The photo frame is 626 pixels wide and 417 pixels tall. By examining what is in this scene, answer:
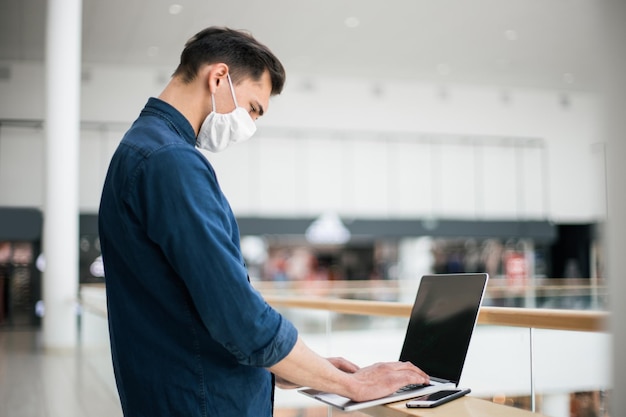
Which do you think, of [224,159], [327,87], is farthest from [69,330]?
[327,87]

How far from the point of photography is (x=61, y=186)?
1043 centimetres

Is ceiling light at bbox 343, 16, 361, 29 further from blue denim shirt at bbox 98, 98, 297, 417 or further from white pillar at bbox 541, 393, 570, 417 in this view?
blue denim shirt at bbox 98, 98, 297, 417

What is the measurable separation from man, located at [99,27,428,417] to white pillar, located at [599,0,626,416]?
64 cm

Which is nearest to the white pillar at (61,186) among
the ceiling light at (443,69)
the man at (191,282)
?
the ceiling light at (443,69)

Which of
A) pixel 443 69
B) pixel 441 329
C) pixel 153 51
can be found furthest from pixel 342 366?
pixel 443 69

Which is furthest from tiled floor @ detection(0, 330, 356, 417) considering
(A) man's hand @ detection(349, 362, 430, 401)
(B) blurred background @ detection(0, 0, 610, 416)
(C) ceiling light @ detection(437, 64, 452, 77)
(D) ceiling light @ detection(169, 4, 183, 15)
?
(C) ceiling light @ detection(437, 64, 452, 77)

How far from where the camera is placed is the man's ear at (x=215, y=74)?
1464 millimetres

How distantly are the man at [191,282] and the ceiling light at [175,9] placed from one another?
11584 mm

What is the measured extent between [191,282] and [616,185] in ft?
2.42

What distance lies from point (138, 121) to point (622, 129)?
989 mm

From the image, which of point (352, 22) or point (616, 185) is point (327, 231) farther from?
point (616, 185)

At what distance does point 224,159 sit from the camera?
1728 centimetres

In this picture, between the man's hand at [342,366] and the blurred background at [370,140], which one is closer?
the man's hand at [342,366]

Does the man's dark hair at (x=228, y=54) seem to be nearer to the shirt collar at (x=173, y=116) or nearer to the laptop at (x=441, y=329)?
the shirt collar at (x=173, y=116)
